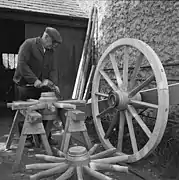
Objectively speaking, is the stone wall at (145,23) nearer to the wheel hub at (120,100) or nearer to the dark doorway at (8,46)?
the wheel hub at (120,100)

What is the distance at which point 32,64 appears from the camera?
3.20 metres

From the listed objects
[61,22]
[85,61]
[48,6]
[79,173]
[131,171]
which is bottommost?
[131,171]

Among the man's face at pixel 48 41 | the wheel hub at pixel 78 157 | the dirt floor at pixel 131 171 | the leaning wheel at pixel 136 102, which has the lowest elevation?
the dirt floor at pixel 131 171

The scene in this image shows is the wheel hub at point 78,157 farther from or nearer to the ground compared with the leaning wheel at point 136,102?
nearer to the ground

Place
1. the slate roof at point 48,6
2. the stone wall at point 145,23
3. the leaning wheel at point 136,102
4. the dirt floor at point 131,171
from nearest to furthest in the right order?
the leaning wheel at point 136,102, the dirt floor at point 131,171, the stone wall at point 145,23, the slate roof at point 48,6

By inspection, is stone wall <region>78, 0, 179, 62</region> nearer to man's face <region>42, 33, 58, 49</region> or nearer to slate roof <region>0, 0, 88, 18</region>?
slate roof <region>0, 0, 88, 18</region>

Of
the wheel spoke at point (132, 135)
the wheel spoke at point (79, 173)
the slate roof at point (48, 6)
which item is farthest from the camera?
the slate roof at point (48, 6)

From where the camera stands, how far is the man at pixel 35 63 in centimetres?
284

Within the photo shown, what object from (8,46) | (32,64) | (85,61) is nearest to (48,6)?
(85,61)

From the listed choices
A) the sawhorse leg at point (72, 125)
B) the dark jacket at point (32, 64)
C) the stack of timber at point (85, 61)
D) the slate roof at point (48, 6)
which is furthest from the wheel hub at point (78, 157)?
the slate roof at point (48, 6)

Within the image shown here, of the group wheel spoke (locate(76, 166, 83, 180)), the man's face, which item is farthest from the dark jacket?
wheel spoke (locate(76, 166, 83, 180))

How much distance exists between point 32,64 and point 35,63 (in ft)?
0.15

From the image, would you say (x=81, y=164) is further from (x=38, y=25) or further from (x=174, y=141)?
(x=38, y=25)

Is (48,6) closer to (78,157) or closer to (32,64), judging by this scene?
(32,64)
